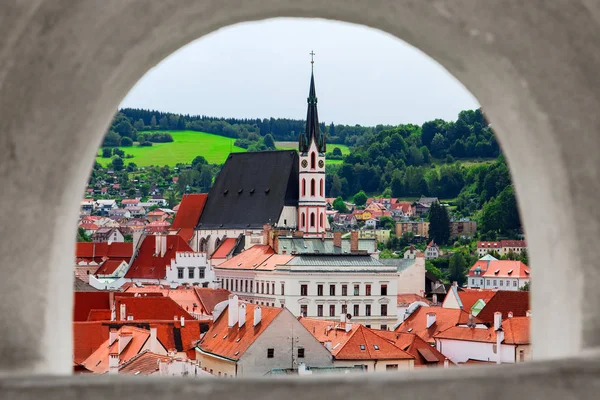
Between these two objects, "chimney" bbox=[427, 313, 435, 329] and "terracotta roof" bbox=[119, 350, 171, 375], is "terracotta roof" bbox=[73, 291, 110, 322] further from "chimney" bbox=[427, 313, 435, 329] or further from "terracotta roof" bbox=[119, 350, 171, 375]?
"terracotta roof" bbox=[119, 350, 171, 375]

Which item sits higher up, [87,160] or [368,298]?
[87,160]

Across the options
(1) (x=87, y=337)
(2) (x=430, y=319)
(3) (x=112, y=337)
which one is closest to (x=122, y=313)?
(1) (x=87, y=337)

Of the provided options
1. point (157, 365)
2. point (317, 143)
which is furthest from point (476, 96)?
point (317, 143)

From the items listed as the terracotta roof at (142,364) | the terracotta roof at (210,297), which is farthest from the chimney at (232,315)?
the terracotta roof at (210,297)

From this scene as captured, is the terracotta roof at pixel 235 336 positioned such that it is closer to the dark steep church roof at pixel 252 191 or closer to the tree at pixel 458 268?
the dark steep church roof at pixel 252 191

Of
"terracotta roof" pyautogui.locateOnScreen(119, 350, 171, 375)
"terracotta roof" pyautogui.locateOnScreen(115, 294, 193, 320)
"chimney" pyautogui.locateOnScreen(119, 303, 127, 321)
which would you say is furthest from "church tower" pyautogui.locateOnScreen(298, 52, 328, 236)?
"terracotta roof" pyautogui.locateOnScreen(119, 350, 171, 375)

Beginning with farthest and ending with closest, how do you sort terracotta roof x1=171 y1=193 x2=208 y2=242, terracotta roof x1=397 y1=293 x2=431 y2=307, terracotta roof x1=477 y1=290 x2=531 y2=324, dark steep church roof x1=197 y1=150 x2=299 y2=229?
terracotta roof x1=171 y1=193 x2=208 y2=242 → dark steep church roof x1=197 y1=150 x2=299 y2=229 → terracotta roof x1=397 y1=293 x2=431 y2=307 → terracotta roof x1=477 y1=290 x2=531 y2=324

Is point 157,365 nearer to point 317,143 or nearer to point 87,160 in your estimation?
point 87,160
